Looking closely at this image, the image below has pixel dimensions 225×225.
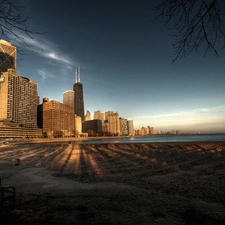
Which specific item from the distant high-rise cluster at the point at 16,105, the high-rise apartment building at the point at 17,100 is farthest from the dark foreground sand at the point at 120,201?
the high-rise apartment building at the point at 17,100

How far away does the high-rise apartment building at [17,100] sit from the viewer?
16275 centimetres

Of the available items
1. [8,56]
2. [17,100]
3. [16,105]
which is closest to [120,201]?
[8,56]

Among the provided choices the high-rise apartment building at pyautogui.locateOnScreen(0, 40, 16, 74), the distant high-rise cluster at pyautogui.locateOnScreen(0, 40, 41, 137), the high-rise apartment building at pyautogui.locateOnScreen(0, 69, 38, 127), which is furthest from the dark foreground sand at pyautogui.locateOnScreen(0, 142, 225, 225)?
the high-rise apartment building at pyautogui.locateOnScreen(0, 69, 38, 127)

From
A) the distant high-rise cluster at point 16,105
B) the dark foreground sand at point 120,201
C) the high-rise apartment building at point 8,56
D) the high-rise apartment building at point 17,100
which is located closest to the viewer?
the high-rise apartment building at point 8,56

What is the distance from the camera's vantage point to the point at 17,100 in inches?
6836

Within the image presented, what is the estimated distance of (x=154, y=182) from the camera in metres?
10.5

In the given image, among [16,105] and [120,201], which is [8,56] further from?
[16,105]

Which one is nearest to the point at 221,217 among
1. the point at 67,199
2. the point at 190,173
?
the point at 67,199

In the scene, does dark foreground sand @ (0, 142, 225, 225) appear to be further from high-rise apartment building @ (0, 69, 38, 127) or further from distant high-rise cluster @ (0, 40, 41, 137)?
high-rise apartment building @ (0, 69, 38, 127)

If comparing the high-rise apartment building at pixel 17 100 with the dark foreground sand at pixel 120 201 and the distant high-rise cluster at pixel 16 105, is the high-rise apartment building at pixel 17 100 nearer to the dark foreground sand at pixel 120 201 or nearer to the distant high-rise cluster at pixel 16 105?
the distant high-rise cluster at pixel 16 105

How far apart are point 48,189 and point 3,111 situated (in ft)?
584

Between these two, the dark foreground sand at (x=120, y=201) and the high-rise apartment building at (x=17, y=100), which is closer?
the dark foreground sand at (x=120, y=201)

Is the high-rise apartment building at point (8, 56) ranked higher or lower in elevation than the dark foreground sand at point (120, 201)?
higher

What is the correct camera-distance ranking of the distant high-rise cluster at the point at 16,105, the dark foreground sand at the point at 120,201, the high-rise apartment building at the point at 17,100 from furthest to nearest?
the high-rise apartment building at the point at 17,100, the distant high-rise cluster at the point at 16,105, the dark foreground sand at the point at 120,201
